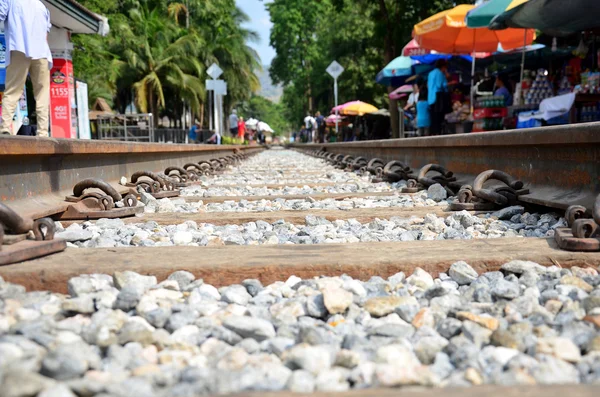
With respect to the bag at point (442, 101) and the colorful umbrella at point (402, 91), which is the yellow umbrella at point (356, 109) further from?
the bag at point (442, 101)

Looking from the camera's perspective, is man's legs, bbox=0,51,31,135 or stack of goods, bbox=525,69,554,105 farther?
stack of goods, bbox=525,69,554,105

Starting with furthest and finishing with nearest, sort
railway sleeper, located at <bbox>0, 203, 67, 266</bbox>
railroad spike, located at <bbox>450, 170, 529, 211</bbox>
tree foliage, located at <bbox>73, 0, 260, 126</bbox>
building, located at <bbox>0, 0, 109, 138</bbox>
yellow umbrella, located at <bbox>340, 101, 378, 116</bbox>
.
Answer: tree foliage, located at <bbox>73, 0, 260, 126</bbox> → yellow umbrella, located at <bbox>340, 101, 378, 116</bbox> → building, located at <bbox>0, 0, 109, 138</bbox> → railroad spike, located at <bbox>450, 170, 529, 211</bbox> → railway sleeper, located at <bbox>0, 203, 67, 266</bbox>

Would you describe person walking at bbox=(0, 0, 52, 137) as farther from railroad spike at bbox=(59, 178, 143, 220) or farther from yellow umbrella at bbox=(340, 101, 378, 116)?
yellow umbrella at bbox=(340, 101, 378, 116)

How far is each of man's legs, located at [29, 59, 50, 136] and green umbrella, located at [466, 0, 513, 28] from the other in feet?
22.0

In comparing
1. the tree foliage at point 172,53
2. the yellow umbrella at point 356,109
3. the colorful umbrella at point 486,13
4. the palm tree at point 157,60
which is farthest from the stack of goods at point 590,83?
the palm tree at point 157,60

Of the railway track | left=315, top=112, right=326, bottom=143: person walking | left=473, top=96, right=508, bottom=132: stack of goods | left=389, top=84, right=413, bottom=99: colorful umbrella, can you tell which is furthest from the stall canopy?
left=315, top=112, right=326, bottom=143: person walking

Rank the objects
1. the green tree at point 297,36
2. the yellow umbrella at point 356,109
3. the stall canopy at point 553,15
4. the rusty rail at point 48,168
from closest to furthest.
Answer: the rusty rail at point 48,168 < the stall canopy at point 553,15 < the yellow umbrella at point 356,109 < the green tree at point 297,36

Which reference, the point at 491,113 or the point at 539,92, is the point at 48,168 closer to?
the point at 491,113

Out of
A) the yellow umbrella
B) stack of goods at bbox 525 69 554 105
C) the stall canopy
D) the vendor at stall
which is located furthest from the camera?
the yellow umbrella

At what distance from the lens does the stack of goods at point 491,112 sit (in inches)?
413

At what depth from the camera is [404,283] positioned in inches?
72.5

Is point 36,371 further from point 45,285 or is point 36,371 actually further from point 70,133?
point 70,133

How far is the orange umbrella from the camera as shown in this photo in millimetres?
11617

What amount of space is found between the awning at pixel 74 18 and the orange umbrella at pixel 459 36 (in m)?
6.46
